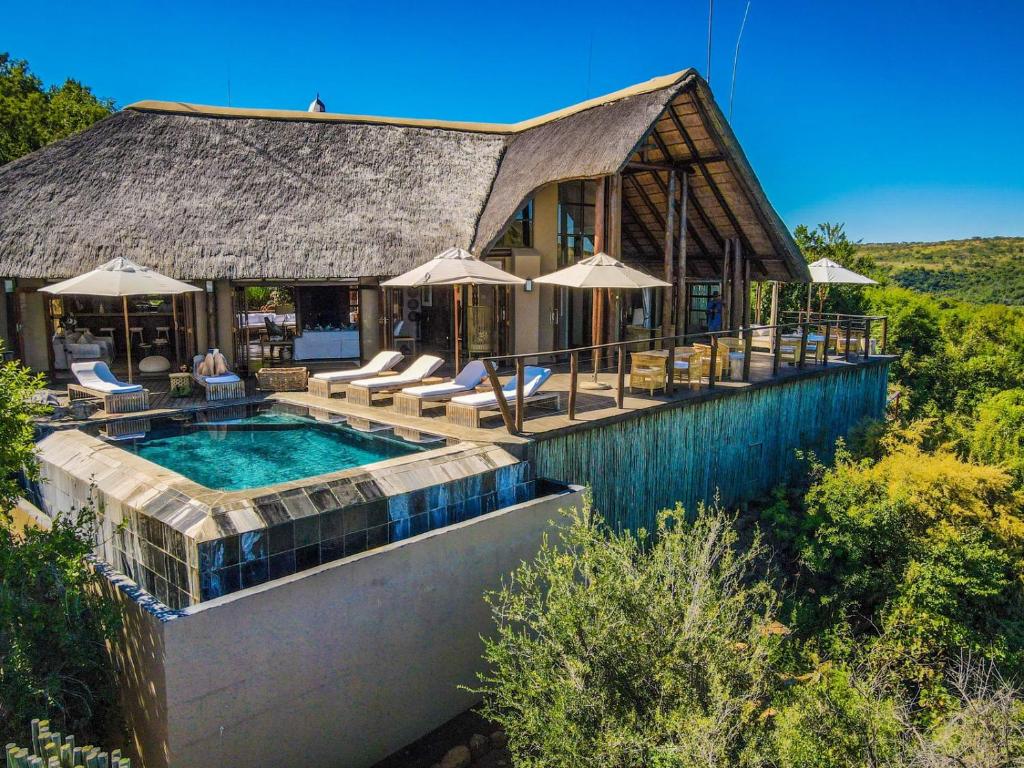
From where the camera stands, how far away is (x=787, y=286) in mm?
25047

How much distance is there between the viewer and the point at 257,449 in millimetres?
8641

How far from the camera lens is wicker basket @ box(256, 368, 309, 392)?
11383 mm

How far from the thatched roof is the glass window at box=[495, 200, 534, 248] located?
638mm

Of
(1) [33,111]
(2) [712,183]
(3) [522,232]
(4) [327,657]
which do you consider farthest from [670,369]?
(1) [33,111]

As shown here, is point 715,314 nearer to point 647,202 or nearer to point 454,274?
point 647,202

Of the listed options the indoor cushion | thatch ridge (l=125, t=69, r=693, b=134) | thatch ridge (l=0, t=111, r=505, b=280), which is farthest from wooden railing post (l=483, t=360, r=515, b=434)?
the indoor cushion

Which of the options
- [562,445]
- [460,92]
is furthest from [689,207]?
[460,92]

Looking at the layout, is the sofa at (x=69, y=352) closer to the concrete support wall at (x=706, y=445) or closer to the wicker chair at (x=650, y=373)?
the concrete support wall at (x=706, y=445)

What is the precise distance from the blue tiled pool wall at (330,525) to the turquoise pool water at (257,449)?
1.15m

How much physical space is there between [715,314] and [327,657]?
12.9 metres

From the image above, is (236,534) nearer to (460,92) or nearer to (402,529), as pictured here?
(402,529)

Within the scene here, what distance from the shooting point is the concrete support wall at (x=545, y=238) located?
13.9m

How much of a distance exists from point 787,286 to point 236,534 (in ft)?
76.6

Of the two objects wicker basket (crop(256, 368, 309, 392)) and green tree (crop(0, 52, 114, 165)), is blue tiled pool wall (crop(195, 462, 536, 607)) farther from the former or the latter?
green tree (crop(0, 52, 114, 165))
